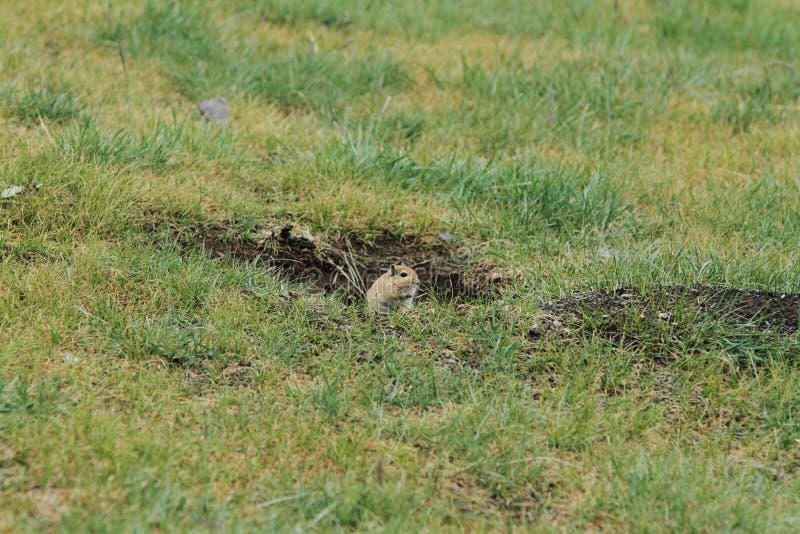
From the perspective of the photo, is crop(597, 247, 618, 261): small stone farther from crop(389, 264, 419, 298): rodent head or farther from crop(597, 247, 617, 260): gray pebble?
crop(389, 264, 419, 298): rodent head

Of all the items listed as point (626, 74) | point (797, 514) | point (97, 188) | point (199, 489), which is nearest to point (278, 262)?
point (97, 188)

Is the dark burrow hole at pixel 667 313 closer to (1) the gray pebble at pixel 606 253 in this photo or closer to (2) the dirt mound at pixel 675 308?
(2) the dirt mound at pixel 675 308

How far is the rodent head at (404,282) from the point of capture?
4.61 m

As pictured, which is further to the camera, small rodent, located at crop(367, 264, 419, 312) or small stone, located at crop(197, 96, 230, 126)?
small stone, located at crop(197, 96, 230, 126)

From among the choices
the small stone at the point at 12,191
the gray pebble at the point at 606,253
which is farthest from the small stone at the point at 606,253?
the small stone at the point at 12,191

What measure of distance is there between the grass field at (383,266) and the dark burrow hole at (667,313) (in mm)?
21

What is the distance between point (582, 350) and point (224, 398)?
57.2 inches

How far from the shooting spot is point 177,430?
3.47 m

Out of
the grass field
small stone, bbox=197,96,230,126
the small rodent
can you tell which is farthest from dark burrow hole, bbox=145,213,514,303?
small stone, bbox=197,96,230,126

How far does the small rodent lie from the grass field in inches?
6.4

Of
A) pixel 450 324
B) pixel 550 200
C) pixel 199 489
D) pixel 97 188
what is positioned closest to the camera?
pixel 199 489

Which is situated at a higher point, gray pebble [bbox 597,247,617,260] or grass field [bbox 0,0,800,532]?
grass field [bbox 0,0,800,532]

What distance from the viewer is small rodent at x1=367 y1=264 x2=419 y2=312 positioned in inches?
182

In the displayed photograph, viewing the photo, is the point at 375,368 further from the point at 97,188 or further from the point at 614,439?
the point at 97,188
